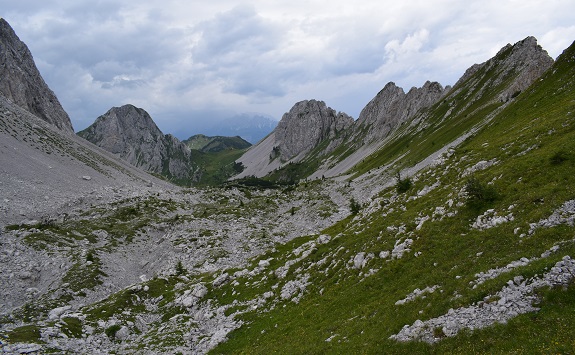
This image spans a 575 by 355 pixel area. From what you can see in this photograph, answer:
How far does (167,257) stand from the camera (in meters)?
49.5

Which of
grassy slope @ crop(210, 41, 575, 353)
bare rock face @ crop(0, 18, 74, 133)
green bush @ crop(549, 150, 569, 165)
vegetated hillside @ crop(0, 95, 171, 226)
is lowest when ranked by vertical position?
grassy slope @ crop(210, 41, 575, 353)

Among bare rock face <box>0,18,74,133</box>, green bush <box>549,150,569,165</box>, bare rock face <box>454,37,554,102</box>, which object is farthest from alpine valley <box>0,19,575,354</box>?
bare rock face <box>0,18,74,133</box>

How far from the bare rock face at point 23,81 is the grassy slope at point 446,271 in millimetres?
156813

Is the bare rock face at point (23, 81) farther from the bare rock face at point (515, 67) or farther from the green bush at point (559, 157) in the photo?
the bare rock face at point (515, 67)

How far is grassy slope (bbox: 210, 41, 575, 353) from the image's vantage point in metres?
13.2

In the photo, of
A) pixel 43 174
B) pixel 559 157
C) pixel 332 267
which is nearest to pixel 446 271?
pixel 332 267

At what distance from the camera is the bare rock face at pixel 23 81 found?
459 feet

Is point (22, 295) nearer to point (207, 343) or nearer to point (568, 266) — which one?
point (207, 343)

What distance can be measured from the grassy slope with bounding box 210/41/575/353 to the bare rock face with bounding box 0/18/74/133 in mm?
156813

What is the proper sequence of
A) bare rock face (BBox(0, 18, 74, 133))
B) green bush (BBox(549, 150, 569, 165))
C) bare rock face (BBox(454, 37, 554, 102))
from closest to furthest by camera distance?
green bush (BBox(549, 150, 569, 165))
bare rock face (BBox(454, 37, 554, 102))
bare rock face (BBox(0, 18, 74, 133))

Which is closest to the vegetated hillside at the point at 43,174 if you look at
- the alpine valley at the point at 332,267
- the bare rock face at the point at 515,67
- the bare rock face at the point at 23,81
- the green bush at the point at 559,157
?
the alpine valley at the point at 332,267

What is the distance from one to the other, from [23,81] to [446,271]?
614 feet

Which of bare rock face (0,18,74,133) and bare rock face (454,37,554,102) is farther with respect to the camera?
bare rock face (0,18,74,133)

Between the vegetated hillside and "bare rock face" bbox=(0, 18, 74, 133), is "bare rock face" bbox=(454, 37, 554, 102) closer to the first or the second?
the vegetated hillside
